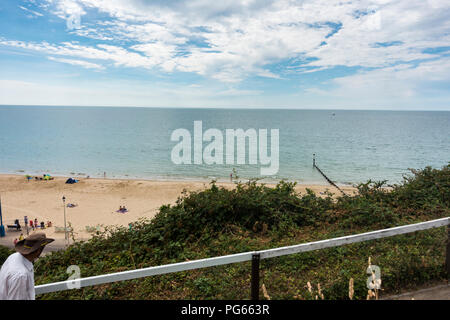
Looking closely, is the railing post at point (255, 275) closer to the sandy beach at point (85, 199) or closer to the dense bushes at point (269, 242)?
the dense bushes at point (269, 242)

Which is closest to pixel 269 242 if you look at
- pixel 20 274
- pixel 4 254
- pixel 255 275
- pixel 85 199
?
pixel 255 275

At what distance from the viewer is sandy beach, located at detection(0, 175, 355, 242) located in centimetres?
2320

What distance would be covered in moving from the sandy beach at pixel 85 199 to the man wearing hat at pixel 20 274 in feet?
54.7

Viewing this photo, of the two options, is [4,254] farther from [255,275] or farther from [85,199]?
[85,199]

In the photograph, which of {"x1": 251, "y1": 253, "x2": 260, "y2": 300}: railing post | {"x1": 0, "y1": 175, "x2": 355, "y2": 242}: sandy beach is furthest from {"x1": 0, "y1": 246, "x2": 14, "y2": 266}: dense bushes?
{"x1": 251, "y1": 253, "x2": 260, "y2": 300}: railing post

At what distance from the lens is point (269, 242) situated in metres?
6.16

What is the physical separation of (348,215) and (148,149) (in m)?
59.8

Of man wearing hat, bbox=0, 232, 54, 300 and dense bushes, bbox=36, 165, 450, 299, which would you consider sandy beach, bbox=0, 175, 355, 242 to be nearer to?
dense bushes, bbox=36, 165, 450, 299

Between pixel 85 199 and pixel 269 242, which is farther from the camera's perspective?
pixel 85 199

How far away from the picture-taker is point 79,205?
88.9 ft

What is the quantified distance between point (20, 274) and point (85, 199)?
29314mm

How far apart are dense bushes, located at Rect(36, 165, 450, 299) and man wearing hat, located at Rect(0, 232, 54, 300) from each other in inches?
63.8
